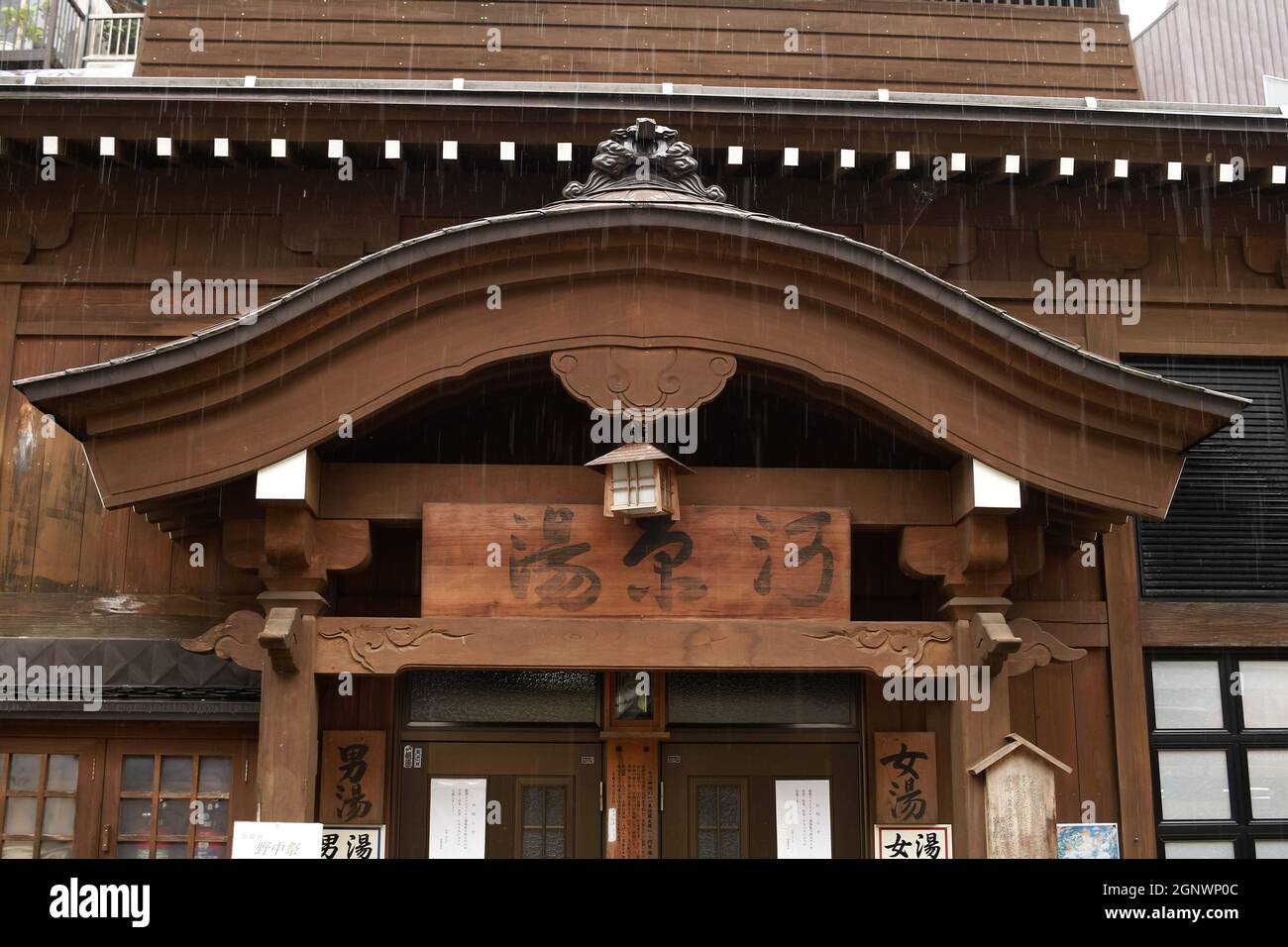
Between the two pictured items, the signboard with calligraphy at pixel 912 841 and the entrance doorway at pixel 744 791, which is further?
the entrance doorway at pixel 744 791

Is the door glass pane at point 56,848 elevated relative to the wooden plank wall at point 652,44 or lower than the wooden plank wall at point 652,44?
lower

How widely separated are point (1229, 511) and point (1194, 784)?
6.84ft

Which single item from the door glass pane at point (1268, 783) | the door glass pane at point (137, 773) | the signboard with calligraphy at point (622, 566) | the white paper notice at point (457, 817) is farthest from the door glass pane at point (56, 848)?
the door glass pane at point (1268, 783)

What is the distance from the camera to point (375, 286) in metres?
6.70

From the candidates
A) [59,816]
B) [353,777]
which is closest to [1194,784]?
[353,777]

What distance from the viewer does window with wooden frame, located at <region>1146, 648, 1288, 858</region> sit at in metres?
8.42

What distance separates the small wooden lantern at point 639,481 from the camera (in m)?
6.60

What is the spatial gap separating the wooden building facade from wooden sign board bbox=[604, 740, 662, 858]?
30mm

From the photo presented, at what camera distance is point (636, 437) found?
6949mm

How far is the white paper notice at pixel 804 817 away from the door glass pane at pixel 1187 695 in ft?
8.49

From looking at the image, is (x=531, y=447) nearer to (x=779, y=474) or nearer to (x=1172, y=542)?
(x=779, y=474)

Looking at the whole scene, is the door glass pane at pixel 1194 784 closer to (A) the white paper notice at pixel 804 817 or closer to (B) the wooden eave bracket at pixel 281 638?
(A) the white paper notice at pixel 804 817

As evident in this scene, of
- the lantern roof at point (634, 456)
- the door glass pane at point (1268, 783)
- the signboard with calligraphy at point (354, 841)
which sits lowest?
the signboard with calligraphy at point (354, 841)

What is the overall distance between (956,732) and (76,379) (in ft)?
17.9
